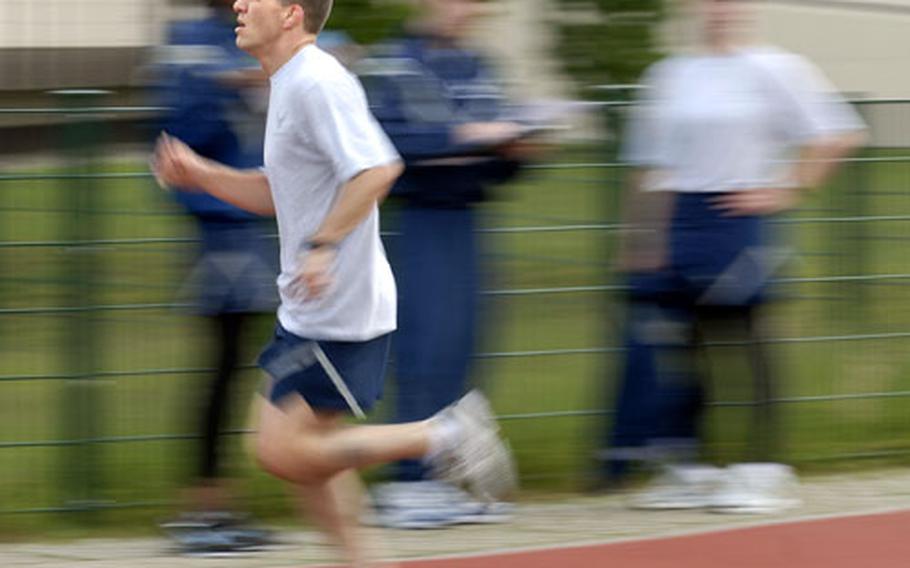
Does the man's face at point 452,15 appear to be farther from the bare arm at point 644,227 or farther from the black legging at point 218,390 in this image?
the black legging at point 218,390

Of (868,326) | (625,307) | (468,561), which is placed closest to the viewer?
(468,561)

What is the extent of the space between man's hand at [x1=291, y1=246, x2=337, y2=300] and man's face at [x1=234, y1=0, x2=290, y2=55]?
1.85 ft

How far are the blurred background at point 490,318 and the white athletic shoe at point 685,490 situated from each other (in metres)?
0.25

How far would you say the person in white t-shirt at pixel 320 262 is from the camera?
18.2 feet

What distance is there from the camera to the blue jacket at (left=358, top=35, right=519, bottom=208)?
22.3 feet

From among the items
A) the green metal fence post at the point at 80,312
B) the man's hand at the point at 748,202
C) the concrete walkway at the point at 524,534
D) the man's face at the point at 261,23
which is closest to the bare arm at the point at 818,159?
the man's hand at the point at 748,202

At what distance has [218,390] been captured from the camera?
675 cm

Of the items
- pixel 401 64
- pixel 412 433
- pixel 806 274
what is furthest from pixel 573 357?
pixel 412 433

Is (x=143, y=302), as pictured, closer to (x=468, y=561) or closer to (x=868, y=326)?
(x=468, y=561)

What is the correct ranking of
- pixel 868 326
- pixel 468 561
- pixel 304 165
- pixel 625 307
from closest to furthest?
pixel 304 165 → pixel 468 561 → pixel 625 307 → pixel 868 326

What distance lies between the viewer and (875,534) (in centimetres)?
697

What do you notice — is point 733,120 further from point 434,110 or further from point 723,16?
point 434,110

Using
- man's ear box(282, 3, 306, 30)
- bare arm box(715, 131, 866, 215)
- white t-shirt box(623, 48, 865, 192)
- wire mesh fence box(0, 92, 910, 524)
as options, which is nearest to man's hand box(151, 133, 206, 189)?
man's ear box(282, 3, 306, 30)

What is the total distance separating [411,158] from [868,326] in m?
2.30
